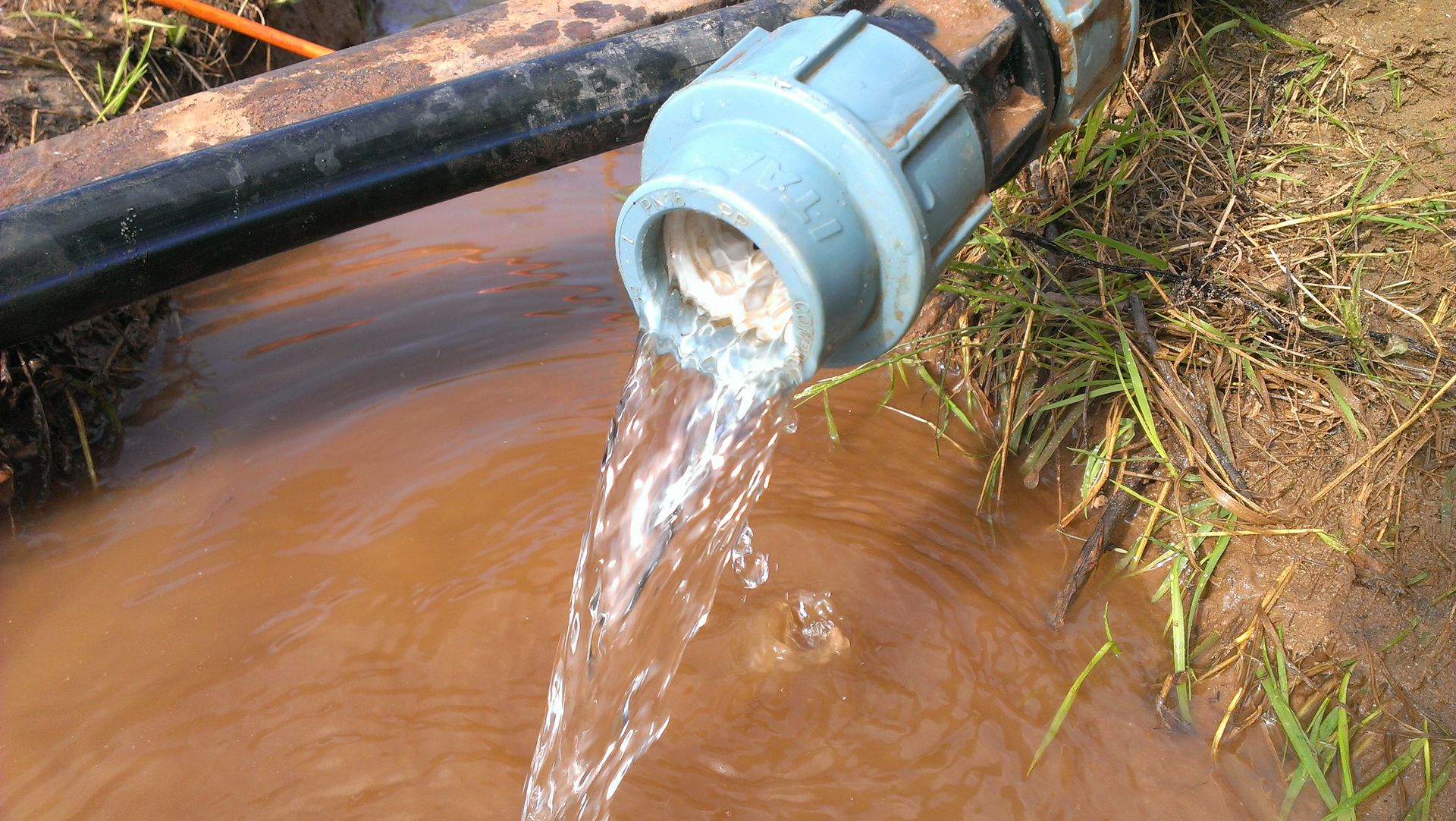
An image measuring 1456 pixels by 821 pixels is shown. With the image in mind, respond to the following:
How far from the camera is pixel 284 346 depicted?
8.93ft

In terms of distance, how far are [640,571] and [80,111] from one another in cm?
205

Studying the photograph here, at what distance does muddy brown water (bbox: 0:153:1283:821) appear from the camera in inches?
73.0

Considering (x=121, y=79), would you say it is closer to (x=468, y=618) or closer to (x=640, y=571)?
(x=468, y=618)

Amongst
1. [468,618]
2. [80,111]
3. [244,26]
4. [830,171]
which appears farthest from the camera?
[244,26]

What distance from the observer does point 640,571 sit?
1943 millimetres

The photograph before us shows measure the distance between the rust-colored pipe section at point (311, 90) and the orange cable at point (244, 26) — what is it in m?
0.34

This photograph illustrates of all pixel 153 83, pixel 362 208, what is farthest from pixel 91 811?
pixel 153 83

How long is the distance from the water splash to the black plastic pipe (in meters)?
0.50

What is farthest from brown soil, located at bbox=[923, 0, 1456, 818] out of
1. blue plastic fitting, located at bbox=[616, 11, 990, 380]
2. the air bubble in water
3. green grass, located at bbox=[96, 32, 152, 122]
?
green grass, located at bbox=[96, 32, 152, 122]

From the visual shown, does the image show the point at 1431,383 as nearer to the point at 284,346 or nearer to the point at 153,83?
the point at 284,346

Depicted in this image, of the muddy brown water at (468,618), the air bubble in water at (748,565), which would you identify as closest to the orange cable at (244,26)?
the muddy brown water at (468,618)

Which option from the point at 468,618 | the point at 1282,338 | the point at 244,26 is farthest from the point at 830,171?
the point at 244,26

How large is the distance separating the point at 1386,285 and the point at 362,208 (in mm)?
2036

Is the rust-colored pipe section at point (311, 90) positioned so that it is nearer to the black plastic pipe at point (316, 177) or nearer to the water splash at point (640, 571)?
the black plastic pipe at point (316, 177)
